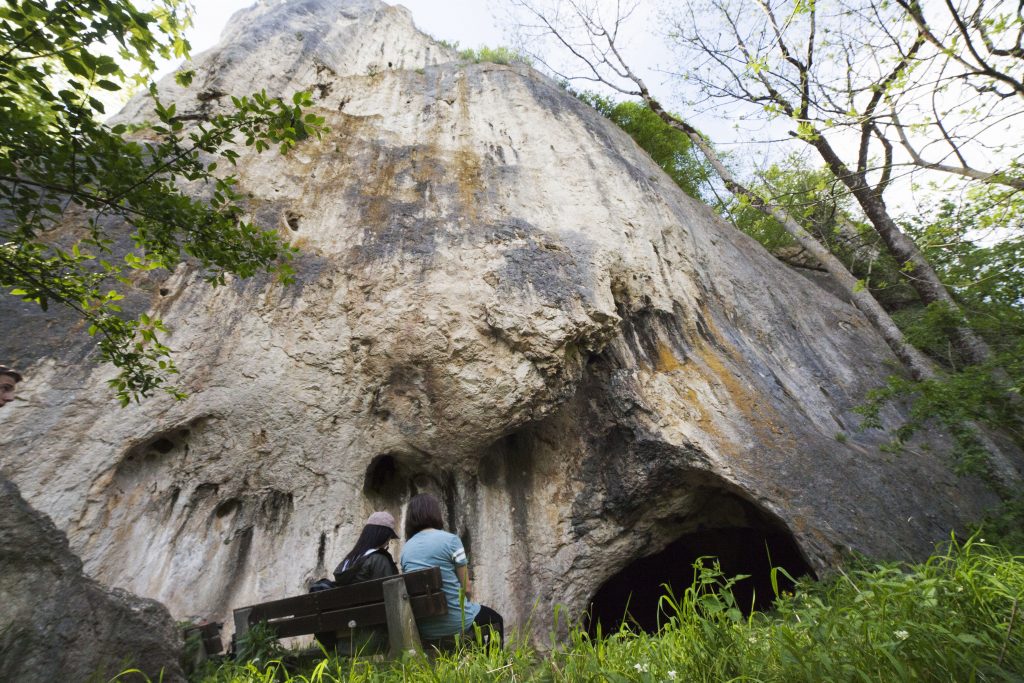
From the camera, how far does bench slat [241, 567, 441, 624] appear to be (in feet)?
9.70

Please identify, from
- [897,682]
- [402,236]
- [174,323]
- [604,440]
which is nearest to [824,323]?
[604,440]

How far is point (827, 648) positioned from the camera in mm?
1982

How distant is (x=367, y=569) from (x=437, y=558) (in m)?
0.47

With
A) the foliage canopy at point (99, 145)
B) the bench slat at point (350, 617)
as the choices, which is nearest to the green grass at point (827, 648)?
the bench slat at point (350, 617)

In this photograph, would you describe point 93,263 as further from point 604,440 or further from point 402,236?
point 604,440

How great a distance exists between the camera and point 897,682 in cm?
169

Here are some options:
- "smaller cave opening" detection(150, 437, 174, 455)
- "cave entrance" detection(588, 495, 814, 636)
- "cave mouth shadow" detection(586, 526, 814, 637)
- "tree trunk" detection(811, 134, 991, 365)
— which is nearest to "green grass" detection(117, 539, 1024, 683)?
"smaller cave opening" detection(150, 437, 174, 455)

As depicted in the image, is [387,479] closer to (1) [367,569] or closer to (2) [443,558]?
(1) [367,569]

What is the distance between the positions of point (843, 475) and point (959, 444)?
1.20 metres

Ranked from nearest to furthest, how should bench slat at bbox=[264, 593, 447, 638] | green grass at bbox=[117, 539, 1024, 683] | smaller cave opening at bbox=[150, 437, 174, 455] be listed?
green grass at bbox=[117, 539, 1024, 683] < bench slat at bbox=[264, 593, 447, 638] < smaller cave opening at bbox=[150, 437, 174, 455]

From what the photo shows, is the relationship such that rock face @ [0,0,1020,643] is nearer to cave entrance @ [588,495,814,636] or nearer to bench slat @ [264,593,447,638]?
cave entrance @ [588,495,814,636]

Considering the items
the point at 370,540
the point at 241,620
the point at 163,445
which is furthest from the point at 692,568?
→ the point at 163,445

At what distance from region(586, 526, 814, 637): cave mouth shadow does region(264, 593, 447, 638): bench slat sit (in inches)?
221

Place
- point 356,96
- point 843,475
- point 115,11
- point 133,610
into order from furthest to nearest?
point 356,96 → point 843,475 → point 133,610 → point 115,11
